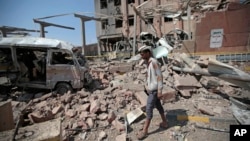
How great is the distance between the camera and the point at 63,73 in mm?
7695

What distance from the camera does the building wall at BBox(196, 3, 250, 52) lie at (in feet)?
31.7

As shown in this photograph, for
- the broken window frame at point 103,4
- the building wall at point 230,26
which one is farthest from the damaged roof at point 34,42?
the broken window frame at point 103,4

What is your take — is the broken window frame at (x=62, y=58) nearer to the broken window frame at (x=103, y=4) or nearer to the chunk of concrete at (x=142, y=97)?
the chunk of concrete at (x=142, y=97)

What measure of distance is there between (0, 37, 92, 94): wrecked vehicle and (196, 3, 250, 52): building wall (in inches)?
263

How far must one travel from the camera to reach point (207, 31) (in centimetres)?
1033

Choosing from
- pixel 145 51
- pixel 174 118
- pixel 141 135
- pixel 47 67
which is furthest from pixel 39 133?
pixel 47 67

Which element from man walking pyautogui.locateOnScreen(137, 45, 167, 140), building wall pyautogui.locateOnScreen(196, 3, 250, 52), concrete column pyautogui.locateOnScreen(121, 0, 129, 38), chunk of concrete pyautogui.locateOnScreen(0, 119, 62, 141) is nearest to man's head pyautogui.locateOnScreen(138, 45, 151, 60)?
man walking pyautogui.locateOnScreen(137, 45, 167, 140)

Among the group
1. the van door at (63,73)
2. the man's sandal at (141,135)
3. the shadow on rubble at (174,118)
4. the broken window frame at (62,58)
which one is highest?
the broken window frame at (62,58)

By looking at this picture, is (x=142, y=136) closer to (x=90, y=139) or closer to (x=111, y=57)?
(x=90, y=139)

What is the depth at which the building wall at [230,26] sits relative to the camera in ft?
31.7

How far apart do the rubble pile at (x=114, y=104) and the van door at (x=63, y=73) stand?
639 millimetres

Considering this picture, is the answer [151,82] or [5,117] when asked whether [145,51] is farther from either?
[5,117]

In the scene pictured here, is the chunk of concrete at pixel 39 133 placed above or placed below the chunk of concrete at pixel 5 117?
below

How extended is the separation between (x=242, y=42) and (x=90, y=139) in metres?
9.17
